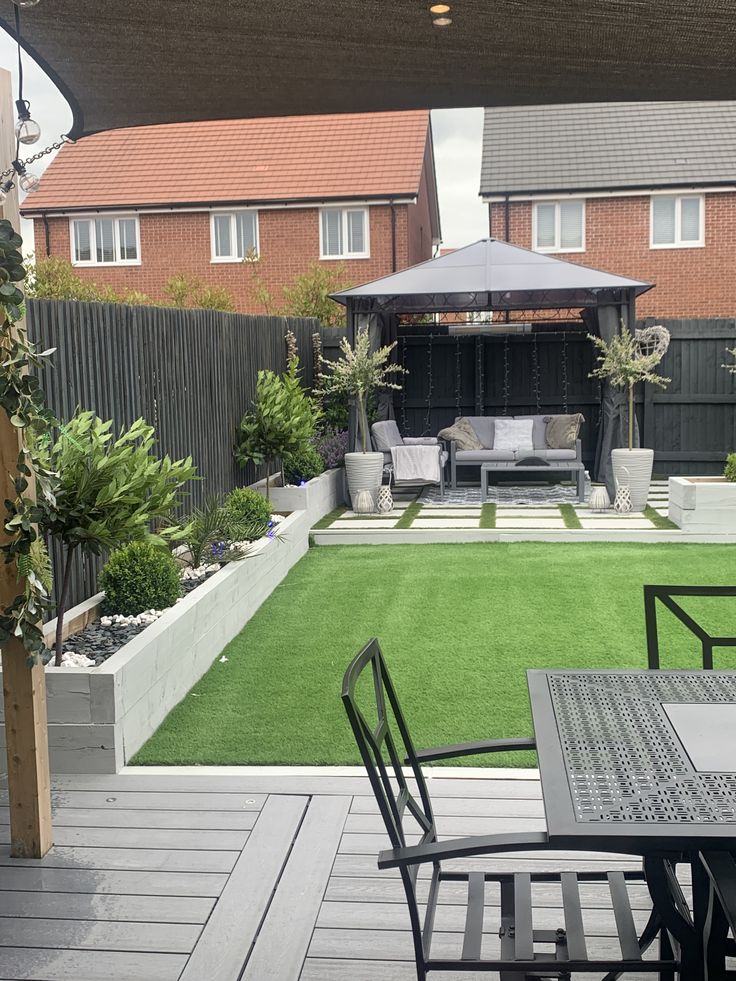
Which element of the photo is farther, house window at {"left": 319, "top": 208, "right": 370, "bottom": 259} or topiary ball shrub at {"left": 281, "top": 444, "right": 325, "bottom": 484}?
house window at {"left": 319, "top": 208, "right": 370, "bottom": 259}

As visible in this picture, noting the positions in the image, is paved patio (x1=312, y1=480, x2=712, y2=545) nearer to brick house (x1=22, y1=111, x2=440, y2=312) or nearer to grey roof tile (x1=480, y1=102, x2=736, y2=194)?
grey roof tile (x1=480, y1=102, x2=736, y2=194)

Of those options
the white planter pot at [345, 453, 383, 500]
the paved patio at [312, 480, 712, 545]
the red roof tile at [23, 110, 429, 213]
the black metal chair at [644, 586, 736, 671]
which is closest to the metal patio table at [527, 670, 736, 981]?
the black metal chair at [644, 586, 736, 671]

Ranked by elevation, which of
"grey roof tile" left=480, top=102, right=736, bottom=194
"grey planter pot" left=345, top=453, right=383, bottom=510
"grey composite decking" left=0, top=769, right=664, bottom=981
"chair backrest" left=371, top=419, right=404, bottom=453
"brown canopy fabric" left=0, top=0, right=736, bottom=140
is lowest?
"grey composite decking" left=0, top=769, right=664, bottom=981

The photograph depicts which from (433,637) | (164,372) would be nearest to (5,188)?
(433,637)

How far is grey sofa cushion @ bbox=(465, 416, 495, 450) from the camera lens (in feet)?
43.3

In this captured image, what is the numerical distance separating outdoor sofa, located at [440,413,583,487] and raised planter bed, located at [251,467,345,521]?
154 centimetres

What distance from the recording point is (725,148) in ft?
61.5

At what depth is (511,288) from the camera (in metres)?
11.0

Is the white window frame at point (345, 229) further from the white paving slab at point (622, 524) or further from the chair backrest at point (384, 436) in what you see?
the white paving slab at point (622, 524)

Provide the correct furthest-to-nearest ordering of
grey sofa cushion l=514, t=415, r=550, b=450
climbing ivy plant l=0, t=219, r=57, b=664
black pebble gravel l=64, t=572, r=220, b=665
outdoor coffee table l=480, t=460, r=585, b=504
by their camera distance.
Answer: grey sofa cushion l=514, t=415, r=550, b=450 < outdoor coffee table l=480, t=460, r=585, b=504 < black pebble gravel l=64, t=572, r=220, b=665 < climbing ivy plant l=0, t=219, r=57, b=664

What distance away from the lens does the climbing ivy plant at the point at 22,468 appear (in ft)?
9.66

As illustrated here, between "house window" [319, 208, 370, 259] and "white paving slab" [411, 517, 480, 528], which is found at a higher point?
"house window" [319, 208, 370, 259]

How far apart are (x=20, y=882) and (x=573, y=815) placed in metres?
1.88

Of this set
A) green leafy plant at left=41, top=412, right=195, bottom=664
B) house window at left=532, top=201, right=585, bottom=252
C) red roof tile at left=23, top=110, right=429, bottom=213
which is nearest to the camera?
green leafy plant at left=41, top=412, right=195, bottom=664
